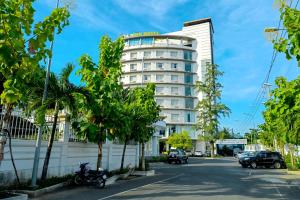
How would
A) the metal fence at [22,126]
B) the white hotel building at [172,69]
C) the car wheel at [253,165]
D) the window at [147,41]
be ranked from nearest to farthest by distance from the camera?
1. the metal fence at [22,126]
2. the car wheel at [253,165]
3. the white hotel building at [172,69]
4. the window at [147,41]

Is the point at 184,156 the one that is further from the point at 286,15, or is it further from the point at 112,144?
the point at 286,15

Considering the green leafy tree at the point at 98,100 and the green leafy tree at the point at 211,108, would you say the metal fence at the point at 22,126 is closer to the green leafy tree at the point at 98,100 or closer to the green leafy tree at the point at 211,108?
the green leafy tree at the point at 98,100

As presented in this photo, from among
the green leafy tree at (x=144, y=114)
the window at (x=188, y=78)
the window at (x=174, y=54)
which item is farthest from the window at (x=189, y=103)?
the green leafy tree at (x=144, y=114)

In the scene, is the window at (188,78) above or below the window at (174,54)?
below

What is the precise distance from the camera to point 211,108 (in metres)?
64.6

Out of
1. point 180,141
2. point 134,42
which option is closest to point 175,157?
point 180,141

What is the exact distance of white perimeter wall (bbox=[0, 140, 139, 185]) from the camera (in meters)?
11.5

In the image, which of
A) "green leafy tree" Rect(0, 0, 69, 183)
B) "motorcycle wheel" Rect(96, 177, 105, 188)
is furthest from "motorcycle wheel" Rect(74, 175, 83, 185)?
"green leafy tree" Rect(0, 0, 69, 183)

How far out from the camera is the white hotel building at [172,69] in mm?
79125

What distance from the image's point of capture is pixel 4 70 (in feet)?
26.5

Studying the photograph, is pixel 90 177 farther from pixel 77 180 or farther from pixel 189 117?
pixel 189 117

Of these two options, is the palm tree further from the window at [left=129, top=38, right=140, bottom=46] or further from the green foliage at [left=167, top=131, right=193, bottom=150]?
the window at [left=129, top=38, right=140, bottom=46]

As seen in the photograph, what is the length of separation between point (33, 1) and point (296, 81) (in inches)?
461

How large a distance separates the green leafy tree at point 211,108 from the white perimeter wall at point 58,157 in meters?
43.2
